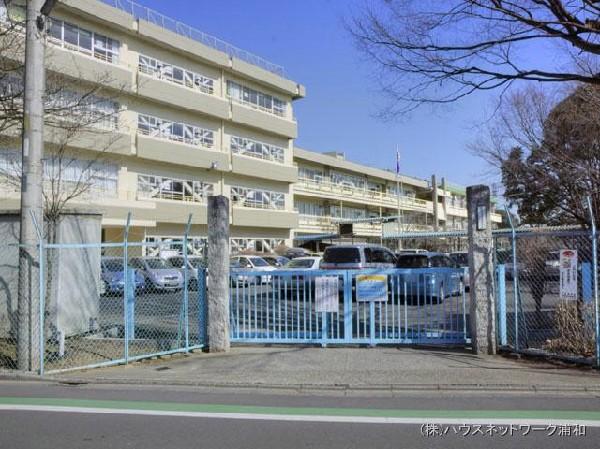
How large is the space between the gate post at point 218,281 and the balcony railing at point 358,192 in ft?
144

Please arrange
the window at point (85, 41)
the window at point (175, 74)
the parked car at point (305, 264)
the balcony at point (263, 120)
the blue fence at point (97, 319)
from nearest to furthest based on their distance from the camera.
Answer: the blue fence at point (97, 319) → the parked car at point (305, 264) → the window at point (85, 41) → the window at point (175, 74) → the balcony at point (263, 120)

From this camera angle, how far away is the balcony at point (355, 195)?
56394 millimetres

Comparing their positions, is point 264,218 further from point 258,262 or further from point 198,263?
point 198,263

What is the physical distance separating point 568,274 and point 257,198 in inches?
1564

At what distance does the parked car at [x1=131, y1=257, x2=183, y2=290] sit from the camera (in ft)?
52.3

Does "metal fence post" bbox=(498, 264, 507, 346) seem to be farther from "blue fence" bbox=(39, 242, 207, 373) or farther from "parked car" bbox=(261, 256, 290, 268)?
"parked car" bbox=(261, 256, 290, 268)

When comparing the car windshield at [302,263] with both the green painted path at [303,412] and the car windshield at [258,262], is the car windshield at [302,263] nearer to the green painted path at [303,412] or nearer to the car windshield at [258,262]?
the car windshield at [258,262]

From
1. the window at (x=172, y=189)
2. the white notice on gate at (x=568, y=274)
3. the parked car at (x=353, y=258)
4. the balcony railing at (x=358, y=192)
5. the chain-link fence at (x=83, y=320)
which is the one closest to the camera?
the white notice on gate at (x=568, y=274)

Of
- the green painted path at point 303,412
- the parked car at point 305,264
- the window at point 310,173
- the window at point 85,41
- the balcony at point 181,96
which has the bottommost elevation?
the green painted path at point 303,412

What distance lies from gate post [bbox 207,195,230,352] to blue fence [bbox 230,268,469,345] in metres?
0.54

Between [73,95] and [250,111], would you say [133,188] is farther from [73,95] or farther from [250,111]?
[73,95]

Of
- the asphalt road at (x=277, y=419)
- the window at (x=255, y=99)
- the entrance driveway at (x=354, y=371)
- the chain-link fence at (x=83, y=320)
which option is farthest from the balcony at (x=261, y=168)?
the asphalt road at (x=277, y=419)

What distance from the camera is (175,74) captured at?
39.5 m

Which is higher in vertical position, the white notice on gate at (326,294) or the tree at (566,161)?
the tree at (566,161)
